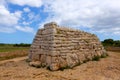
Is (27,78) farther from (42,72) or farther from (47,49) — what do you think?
(47,49)

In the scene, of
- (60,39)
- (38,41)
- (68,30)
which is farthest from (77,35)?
(38,41)

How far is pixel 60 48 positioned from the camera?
1228 centimetres

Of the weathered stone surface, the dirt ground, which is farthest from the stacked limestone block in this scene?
the dirt ground

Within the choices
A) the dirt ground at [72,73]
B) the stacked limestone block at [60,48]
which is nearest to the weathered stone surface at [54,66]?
the stacked limestone block at [60,48]

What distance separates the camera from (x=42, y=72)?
1134 centimetres

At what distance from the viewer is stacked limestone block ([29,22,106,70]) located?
12055 millimetres

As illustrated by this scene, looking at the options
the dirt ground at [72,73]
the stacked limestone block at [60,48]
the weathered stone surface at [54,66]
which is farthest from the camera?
the stacked limestone block at [60,48]

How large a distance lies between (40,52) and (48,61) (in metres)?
1.39

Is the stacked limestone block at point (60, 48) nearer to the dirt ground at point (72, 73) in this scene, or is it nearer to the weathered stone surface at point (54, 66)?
the weathered stone surface at point (54, 66)

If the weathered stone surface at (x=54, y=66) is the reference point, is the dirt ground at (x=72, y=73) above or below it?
below

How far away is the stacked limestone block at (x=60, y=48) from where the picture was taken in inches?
475

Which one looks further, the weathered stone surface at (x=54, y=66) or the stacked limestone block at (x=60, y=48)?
the stacked limestone block at (x=60, y=48)

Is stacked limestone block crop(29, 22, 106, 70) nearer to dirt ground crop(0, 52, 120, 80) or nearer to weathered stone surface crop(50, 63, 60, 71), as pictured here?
weathered stone surface crop(50, 63, 60, 71)

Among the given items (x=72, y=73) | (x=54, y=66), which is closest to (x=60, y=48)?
(x=54, y=66)
